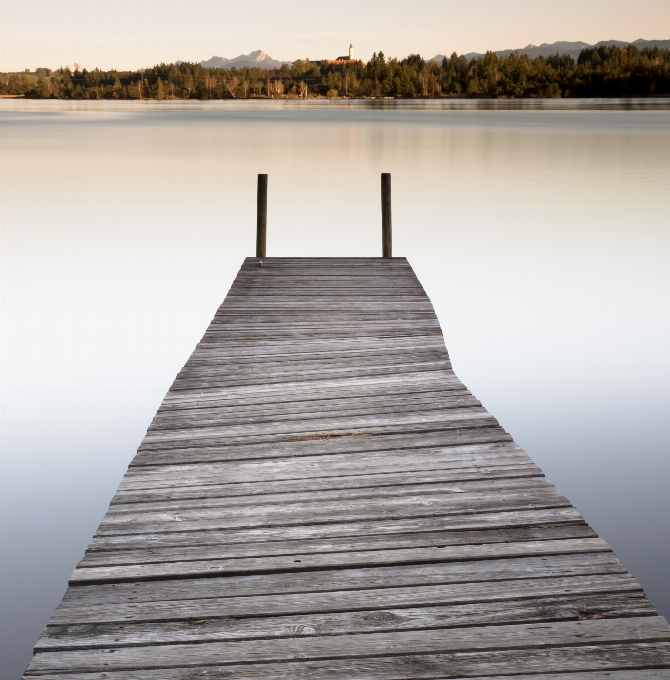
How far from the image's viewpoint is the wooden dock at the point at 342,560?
7.58 ft

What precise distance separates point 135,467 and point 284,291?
3931 millimetres

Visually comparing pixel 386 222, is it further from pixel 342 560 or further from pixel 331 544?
pixel 342 560

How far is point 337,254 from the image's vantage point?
44.2 feet

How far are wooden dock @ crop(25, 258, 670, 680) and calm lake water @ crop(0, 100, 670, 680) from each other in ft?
3.05

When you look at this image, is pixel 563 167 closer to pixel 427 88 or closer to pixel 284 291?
pixel 284 291

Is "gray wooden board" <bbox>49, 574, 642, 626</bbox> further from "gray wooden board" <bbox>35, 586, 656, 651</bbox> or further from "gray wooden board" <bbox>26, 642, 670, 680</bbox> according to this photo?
"gray wooden board" <bbox>26, 642, 670, 680</bbox>

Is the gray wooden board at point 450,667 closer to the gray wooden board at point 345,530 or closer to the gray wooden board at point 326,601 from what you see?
the gray wooden board at point 326,601

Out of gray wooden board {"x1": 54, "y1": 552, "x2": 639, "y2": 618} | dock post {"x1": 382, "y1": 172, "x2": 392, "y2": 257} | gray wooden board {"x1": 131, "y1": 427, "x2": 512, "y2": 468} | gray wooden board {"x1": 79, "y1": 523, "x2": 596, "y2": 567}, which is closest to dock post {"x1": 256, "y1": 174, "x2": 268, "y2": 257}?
dock post {"x1": 382, "y1": 172, "x2": 392, "y2": 257}

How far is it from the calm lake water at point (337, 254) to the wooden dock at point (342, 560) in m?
0.93

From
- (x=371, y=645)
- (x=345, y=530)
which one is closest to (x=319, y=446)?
(x=345, y=530)

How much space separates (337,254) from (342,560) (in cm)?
1089

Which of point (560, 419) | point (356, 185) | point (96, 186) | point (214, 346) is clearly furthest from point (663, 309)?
point (96, 186)

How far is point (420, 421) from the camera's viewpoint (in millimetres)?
4102

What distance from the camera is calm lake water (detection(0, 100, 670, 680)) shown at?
4.77 meters
